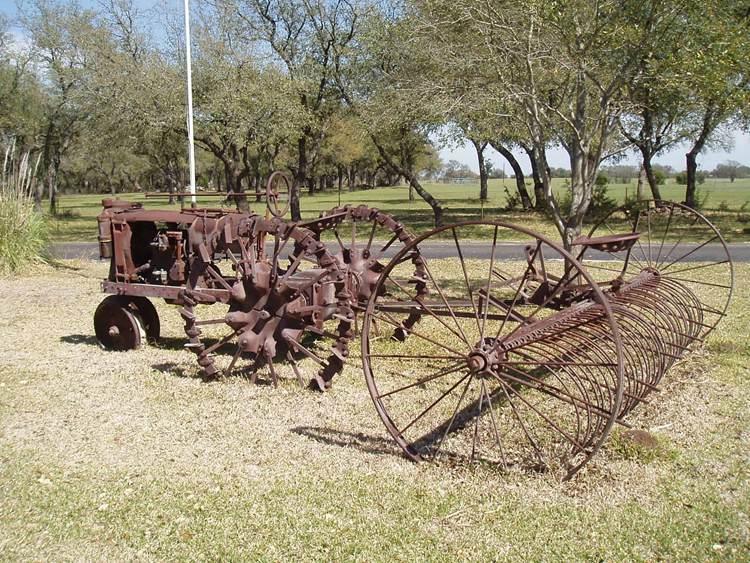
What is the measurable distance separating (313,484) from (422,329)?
13.4 ft

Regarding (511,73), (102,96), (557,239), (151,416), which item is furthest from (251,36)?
(151,416)

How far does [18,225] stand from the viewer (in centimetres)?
1298

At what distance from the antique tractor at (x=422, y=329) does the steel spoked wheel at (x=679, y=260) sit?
0.53ft

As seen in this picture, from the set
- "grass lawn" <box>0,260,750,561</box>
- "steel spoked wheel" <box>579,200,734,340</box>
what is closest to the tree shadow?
"grass lawn" <box>0,260,750,561</box>

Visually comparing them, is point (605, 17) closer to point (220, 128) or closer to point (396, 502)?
point (396, 502)

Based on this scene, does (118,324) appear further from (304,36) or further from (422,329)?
(304,36)

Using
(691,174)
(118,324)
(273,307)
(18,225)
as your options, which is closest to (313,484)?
(273,307)

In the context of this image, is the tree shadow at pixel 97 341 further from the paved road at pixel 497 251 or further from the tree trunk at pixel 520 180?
the tree trunk at pixel 520 180

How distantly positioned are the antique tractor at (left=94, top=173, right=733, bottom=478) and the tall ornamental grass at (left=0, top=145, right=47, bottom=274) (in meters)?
6.28

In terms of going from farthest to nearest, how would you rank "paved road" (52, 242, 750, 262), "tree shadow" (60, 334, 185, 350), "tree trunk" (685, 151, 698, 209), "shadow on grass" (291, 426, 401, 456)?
1. "tree trunk" (685, 151, 698, 209)
2. "paved road" (52, 242, 750, 262)
3. "tree shadow" (60, 334, 185, 350)
4. "shadow on grass" (291, 426, 401, 456)

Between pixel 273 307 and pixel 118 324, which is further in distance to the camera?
pixel 118 324

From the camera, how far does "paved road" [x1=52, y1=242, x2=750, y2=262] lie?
15.0m

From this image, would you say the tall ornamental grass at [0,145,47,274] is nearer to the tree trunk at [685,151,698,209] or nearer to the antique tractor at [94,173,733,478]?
the antique tractor at [94,173,733,478]

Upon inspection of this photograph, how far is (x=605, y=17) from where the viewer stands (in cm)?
841
